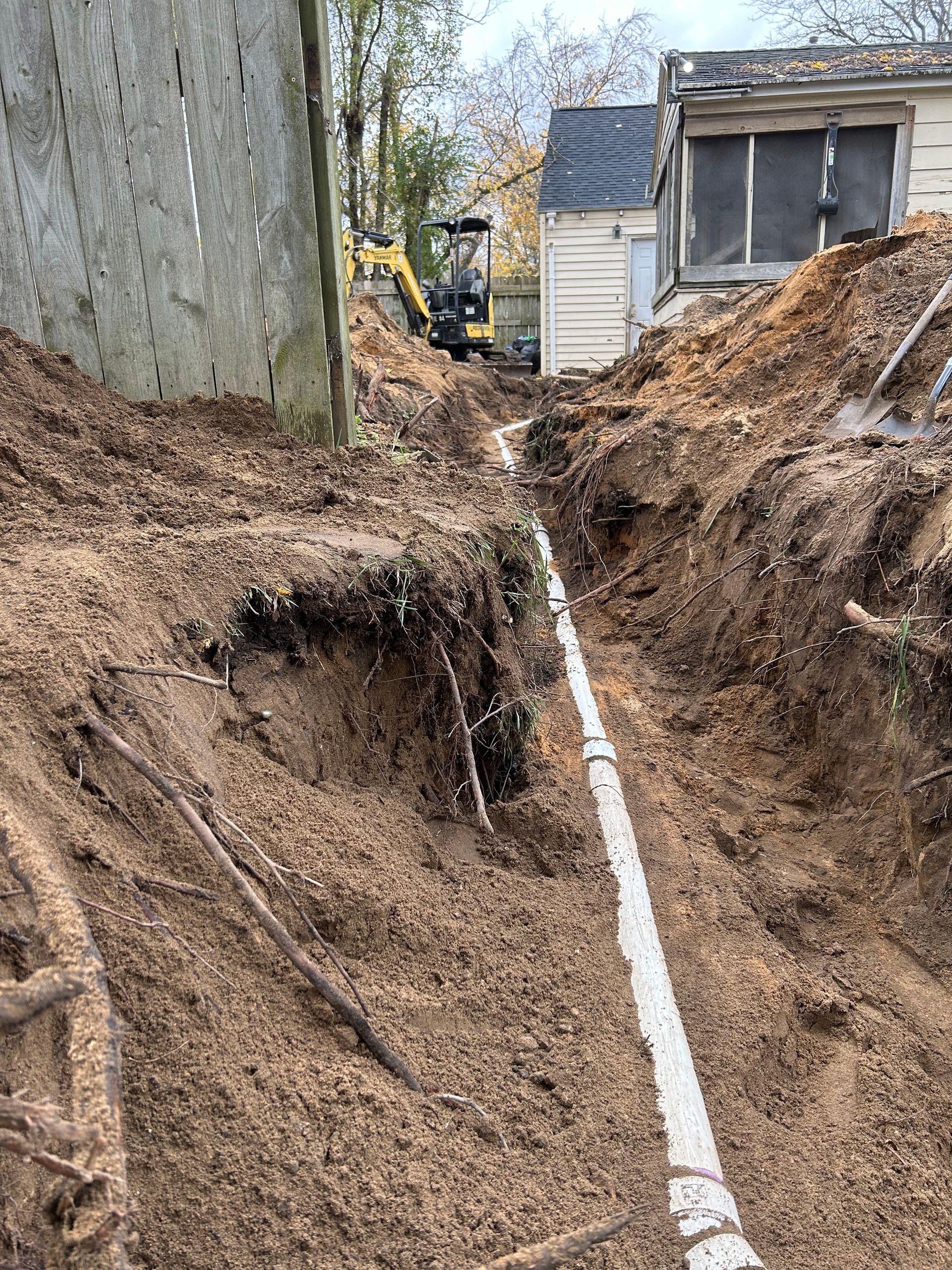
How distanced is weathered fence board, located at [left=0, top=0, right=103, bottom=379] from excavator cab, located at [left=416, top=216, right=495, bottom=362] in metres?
16.2

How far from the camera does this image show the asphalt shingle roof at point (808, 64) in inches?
388

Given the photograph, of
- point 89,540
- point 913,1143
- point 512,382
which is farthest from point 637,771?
point 512,382

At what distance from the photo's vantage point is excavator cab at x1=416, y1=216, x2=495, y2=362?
755 inches

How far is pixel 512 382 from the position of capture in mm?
15414

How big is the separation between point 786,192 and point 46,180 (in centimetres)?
987

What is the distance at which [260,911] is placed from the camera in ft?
5.00

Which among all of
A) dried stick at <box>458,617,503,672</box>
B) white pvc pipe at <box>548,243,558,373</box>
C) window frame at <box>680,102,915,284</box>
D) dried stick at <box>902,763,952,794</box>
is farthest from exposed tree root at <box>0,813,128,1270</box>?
white pvc pipe at <box>548,243,558,373</box>

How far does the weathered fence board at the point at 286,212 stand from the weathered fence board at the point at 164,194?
270 mm

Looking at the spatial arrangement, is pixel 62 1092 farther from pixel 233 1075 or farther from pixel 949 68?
pixel 949 68

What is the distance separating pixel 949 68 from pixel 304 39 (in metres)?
9.83

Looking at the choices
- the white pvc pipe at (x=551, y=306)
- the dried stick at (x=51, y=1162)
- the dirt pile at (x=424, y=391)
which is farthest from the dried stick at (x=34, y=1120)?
the white pvc pipe at (x=551, y=306)

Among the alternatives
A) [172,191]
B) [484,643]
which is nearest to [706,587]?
[484,643]

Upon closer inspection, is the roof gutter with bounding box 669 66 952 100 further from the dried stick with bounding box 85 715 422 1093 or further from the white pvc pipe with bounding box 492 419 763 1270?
the dried stick with bounding box 85 715 422 1093

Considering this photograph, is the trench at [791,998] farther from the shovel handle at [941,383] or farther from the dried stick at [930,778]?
the shovel handle at [941,383]
